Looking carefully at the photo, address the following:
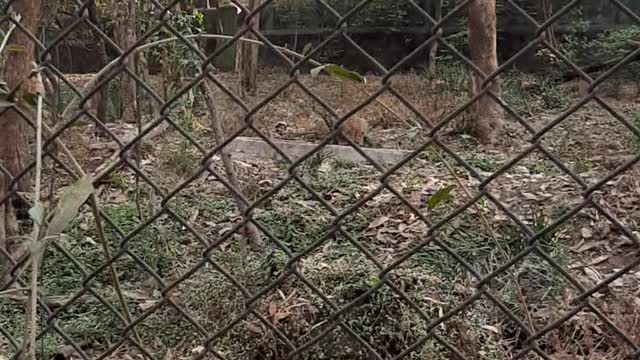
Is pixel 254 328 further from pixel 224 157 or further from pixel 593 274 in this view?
pixel 593 274

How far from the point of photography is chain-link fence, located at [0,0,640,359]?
1.33 meters

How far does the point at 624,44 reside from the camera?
912 cm

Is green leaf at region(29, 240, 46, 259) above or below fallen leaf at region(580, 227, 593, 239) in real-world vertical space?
above

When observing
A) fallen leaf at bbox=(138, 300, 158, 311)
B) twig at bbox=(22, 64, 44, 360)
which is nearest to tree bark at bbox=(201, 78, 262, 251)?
fallen leaf at bbox=(138, 300, 158, 311)

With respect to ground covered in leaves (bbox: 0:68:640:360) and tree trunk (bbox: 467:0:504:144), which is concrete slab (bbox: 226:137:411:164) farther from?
tree trunk (bbox: 467:0:504:144)

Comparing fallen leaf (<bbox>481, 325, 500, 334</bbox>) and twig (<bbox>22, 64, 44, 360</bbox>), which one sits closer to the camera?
twig (<bbox>22, 64, 44, 360</bbox>)

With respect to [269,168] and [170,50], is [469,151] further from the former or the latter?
[170,50]

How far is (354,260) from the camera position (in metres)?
2.56

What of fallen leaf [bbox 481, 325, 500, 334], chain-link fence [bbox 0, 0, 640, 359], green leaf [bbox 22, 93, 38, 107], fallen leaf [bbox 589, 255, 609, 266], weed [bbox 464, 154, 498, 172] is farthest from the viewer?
weed [bbox 464, 154, 498, 172]

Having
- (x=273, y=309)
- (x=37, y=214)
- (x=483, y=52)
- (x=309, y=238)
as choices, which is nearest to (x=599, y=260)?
(x=309, y=238)

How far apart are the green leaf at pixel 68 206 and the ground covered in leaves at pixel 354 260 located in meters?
0.21

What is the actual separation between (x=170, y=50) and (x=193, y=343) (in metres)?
1.92

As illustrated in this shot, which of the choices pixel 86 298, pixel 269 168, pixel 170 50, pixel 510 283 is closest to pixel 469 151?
pixel 269 168

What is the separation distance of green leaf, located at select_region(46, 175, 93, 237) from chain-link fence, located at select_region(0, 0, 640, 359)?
0.02 m
